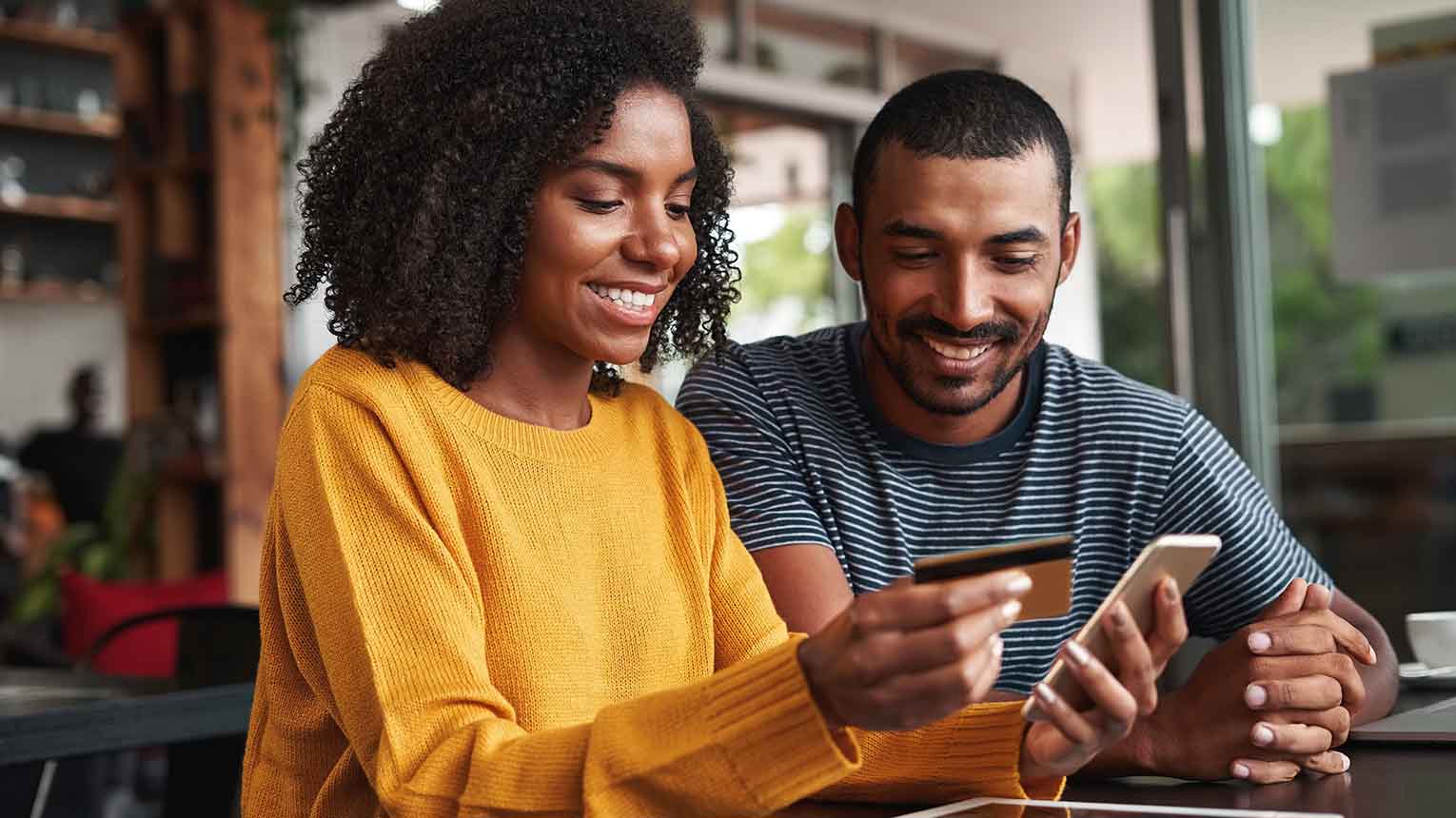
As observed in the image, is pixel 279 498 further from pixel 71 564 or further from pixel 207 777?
pixel 71 564

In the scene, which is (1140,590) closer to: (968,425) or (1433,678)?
(968,425)

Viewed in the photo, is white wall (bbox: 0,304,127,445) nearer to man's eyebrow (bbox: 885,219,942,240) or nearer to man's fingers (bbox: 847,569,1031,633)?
man's eyebrow (bbox: 885,219,942,240)

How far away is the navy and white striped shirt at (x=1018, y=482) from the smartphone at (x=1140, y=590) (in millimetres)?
508

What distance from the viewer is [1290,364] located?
3189mm

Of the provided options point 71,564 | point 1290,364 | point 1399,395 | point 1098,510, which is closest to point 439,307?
point 1098,510

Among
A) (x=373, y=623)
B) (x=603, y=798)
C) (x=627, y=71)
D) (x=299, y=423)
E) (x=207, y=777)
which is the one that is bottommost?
(x=207, y=777)

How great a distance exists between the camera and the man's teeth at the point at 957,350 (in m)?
1.59

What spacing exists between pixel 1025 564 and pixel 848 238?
0.86 metres

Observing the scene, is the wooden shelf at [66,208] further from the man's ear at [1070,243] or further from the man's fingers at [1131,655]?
the man's fingers at [1131,655]

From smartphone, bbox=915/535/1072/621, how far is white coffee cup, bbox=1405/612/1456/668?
0.92 m

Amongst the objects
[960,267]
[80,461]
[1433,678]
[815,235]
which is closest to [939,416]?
[960,267]

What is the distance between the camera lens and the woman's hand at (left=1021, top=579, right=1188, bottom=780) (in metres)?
1.05

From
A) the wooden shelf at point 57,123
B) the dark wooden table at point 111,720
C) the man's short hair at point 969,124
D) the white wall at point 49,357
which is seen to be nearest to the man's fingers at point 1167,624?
the man's short hair at point 969,124

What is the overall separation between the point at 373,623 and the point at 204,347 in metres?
4.86
